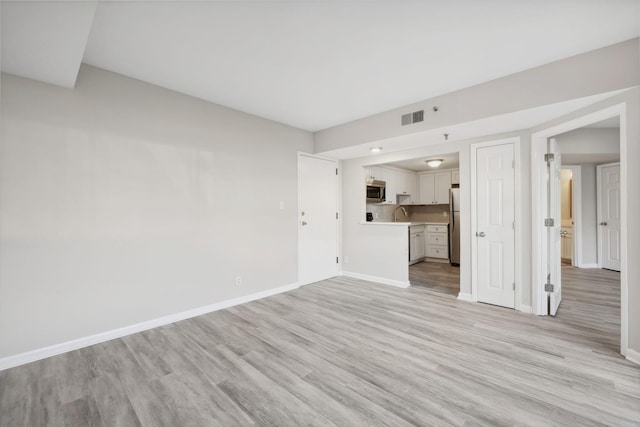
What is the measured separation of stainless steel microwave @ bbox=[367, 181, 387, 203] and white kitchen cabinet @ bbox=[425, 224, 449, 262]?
6.00 ft

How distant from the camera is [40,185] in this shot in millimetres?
2361

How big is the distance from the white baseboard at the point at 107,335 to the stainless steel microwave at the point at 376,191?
9.73 feet

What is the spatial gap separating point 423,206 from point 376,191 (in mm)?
2474

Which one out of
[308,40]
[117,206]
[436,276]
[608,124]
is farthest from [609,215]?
[117,206]

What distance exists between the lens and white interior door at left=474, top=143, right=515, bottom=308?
3.47 m

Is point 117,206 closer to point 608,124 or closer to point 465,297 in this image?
point 465,297

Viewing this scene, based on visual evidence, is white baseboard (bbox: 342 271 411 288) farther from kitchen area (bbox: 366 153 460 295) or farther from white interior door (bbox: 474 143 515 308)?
white interior door (bbox: 474 143 515 308)

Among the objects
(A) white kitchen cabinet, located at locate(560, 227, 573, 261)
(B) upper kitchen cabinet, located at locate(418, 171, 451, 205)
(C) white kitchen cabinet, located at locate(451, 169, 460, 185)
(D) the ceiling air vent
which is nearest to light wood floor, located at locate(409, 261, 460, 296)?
(B) upper kitchen cabinet, located at locate(418, 171, 451, 205)

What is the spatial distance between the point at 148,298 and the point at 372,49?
3.38 meters

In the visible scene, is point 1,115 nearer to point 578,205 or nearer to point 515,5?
point 515,5

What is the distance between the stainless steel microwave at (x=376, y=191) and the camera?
17.9 ft

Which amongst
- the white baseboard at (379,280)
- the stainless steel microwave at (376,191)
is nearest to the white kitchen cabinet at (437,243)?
the stainless steel microwave at (376,191)

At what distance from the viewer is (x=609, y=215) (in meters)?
5.62

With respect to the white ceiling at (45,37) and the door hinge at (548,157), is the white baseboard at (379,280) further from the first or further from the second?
the white ceiling at (45,37)
